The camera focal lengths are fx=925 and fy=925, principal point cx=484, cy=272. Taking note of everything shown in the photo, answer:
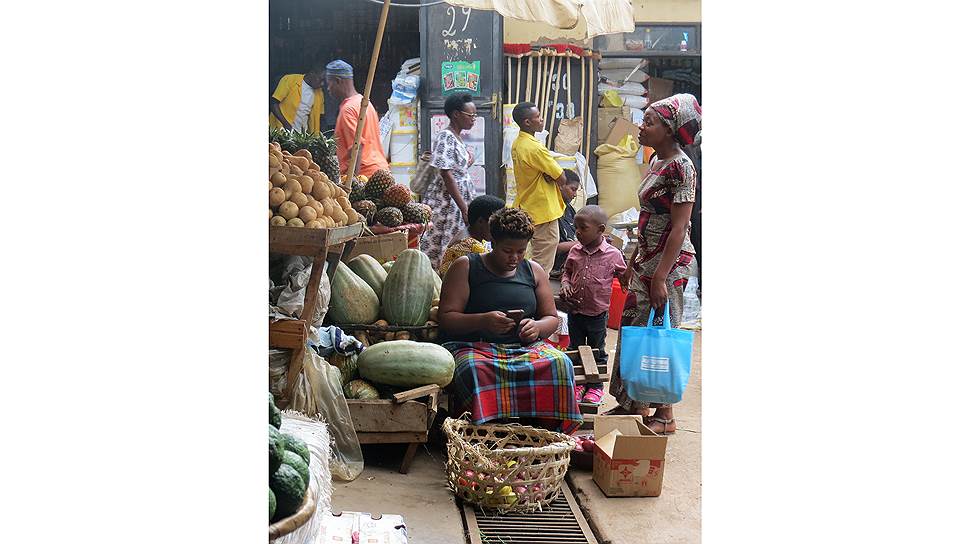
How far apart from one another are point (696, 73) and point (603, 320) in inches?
193

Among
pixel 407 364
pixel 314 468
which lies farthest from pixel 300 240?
pixel 407 364

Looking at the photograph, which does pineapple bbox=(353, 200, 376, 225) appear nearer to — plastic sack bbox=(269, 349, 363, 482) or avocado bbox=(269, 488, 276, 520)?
plastic sack bbox=(269, 349, 363, 482)

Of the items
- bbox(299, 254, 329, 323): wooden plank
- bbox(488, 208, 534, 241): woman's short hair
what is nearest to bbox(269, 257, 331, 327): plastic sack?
bbox(299, 254, 329, 323): wooden plank

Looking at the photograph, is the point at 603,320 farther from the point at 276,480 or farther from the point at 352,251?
the point at 276,480

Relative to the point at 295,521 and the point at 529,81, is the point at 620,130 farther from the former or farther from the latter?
the point at 295,521

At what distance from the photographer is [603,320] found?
5820 mm

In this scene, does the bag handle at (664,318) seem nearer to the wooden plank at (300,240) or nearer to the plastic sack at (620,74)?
the wooden plank at (300,240)

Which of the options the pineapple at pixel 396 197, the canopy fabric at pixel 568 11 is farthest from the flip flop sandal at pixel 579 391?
the canopy fabric at pixel 568 11

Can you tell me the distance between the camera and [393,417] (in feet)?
13.6

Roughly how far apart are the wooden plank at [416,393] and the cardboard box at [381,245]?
1.19 metres

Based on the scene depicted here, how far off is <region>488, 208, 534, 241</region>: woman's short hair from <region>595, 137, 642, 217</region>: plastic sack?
498cm

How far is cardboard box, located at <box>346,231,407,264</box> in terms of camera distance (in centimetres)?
521

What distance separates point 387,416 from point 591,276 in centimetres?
196

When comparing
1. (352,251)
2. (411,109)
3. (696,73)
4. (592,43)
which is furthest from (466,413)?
(696,73)
